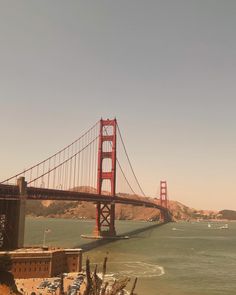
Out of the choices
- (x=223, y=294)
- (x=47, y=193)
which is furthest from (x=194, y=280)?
(x=47, y=193)

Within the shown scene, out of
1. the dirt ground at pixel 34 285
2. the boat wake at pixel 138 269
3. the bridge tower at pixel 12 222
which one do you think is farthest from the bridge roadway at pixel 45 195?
the boat wake at pixel 138 269

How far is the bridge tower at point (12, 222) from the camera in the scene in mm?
57156

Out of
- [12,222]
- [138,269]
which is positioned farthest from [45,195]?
[138,269]

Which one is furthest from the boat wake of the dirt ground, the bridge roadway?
the bridge roadway

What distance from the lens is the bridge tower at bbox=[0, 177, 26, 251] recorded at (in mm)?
57156

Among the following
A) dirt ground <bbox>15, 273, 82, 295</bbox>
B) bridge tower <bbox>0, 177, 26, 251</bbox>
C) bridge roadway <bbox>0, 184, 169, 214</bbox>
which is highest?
bridge roadway <bbox>0, 184, 169, 214</bbox>

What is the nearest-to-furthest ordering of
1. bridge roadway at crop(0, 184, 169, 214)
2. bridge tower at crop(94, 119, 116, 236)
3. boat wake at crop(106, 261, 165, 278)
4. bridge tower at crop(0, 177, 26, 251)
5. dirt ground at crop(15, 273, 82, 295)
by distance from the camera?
1. dirt ground at crop(15, 273, 82, 295)
2. boat wake at crop(106, 261, 165, 278)
3. bridge roadway at crop(0, 184, 169, 214)
4. bridge tower at crop(0, 177, 26, 251)
5. bridge tower at crop(94, 119, 116, 236)

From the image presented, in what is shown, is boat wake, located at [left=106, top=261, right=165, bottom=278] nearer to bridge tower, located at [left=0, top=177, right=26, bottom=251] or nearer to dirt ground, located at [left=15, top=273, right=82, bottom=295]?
dirt ground, located at [left=15, top=273, right=82, bottom=295]

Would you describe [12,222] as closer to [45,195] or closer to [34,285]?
[45,195]

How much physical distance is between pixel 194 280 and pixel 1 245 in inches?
1073

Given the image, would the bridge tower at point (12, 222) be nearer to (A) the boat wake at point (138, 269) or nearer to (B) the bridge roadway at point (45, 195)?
(B) the bridge roadway at point (45, 195)

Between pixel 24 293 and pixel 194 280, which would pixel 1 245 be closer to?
pixel 24 293

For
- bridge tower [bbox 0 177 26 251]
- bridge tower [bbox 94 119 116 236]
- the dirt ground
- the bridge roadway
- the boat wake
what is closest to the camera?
the dirt ground

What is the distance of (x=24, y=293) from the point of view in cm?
3891
